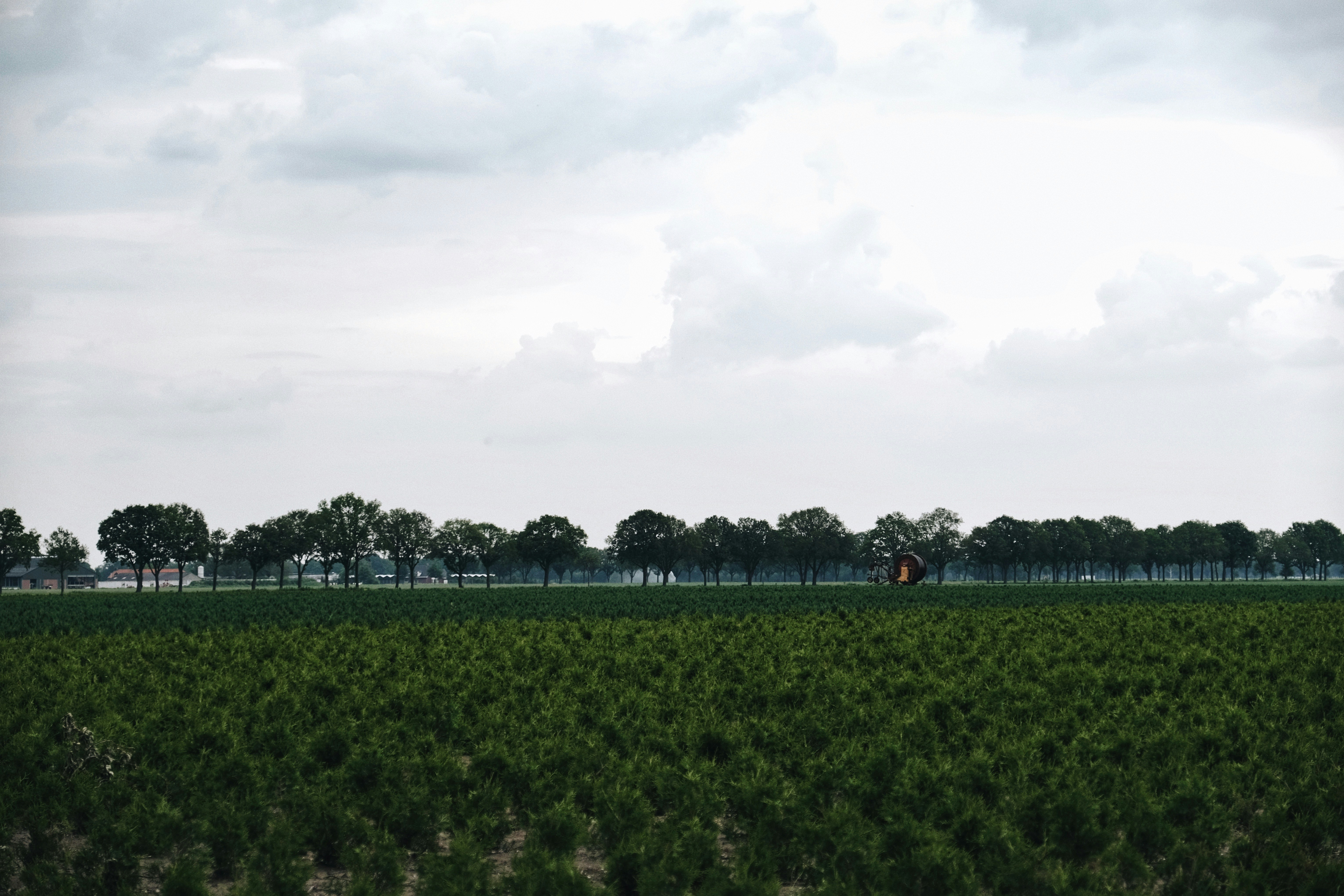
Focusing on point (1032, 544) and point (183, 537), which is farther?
point (1032, 544)

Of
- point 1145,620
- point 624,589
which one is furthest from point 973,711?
point 624,589

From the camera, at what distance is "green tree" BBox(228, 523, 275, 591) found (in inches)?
5344

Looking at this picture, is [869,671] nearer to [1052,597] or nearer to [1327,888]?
[1327,888]

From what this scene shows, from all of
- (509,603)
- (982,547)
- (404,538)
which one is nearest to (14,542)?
(404,538)

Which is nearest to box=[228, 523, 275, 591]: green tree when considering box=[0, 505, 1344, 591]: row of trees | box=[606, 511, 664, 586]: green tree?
box=[0, 505, 1344, 591]: row of trees

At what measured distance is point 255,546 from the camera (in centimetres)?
13638

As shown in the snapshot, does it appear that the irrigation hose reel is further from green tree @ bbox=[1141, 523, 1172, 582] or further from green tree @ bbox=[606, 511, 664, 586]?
green tree @ bbox=[1141, 523, 1172, 582]

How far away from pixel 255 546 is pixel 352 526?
12.8 meters

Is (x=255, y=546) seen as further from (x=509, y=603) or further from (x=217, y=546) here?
(x=509, y=603)

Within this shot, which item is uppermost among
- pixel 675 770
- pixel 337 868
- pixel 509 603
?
pixel 675 770

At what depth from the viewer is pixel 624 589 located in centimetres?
10381

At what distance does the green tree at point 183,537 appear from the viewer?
135m

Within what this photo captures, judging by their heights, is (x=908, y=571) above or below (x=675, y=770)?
below

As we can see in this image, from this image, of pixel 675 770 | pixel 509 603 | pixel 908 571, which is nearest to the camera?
pixel 675 770
